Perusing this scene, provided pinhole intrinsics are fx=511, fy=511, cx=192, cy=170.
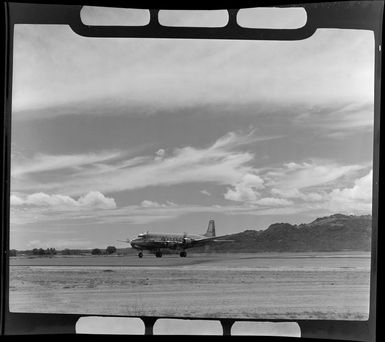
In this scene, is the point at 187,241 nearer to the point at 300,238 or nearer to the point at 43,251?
the point at 300,238

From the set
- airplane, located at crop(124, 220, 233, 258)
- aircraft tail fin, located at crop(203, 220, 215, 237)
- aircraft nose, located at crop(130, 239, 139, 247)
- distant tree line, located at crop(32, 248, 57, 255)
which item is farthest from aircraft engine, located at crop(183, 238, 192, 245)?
distant tree line, located at crop(32, 248, 57, 255)

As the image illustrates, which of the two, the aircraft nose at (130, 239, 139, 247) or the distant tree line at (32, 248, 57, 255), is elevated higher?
the aircraft nose at (130, 239, 139, 247)

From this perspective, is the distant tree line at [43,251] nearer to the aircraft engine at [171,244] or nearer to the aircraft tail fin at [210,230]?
the aircraft engine at [171,244]

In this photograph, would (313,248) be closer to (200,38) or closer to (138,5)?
(200,38)

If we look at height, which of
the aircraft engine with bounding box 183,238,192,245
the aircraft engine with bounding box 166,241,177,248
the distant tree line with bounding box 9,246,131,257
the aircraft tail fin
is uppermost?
the aircraft tail fin

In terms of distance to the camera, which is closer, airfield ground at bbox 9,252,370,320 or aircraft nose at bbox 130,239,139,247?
airfield ground at bbox 9,252,370,320

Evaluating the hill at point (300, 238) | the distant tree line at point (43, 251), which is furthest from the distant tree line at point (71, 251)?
the hill at point (300, 238)

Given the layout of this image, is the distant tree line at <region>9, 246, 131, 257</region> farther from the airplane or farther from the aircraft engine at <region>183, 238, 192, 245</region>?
the aircraft engine at <region>183, 238, 192, 245</region>

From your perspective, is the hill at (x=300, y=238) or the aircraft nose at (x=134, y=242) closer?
the hill at (x=300, y=238)
